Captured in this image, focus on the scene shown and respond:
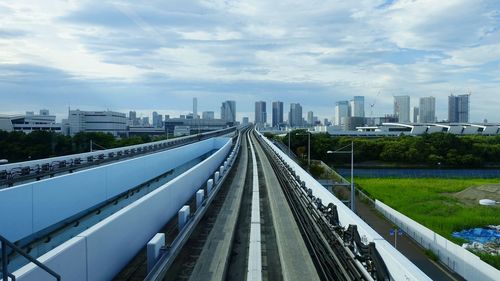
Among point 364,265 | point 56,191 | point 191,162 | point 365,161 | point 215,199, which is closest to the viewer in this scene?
point 364,265

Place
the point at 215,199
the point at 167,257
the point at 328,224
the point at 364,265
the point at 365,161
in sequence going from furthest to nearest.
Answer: the point at 365,161 < the point at 215,199 < the point at 328,224 < the point at 167,257 < the point at 364,265

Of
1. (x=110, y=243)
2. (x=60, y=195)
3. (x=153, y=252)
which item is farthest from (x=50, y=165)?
(x=110, y=243)

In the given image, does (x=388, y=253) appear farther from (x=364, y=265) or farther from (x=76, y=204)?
(x=76, y=204)

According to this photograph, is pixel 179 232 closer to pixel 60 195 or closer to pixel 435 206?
pixel 60 195

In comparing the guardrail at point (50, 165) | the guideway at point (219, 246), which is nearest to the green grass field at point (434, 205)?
the guideway at point (219, 246)

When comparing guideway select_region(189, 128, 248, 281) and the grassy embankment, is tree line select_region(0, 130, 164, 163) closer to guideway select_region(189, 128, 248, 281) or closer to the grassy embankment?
the grassy embankment

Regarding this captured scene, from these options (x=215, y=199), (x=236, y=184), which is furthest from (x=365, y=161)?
(x=215, y=199)

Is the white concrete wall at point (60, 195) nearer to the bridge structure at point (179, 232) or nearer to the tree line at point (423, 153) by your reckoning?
the bridge structure at point (179, 232)

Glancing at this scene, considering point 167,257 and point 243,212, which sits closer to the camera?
point 167,257
